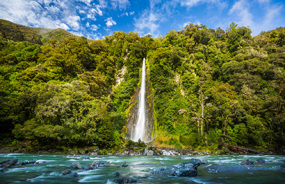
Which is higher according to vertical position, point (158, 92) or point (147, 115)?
point (158, 92)

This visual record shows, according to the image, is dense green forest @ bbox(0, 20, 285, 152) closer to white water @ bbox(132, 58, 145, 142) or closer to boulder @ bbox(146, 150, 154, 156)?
white water @ bbox(132, 58, 145, 142)

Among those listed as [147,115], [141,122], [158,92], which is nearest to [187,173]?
[141,122]

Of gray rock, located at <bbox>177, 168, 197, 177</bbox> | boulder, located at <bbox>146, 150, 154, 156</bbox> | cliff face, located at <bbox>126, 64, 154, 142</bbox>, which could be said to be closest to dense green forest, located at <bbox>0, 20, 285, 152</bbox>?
cliff face, located at <bbox>126, 64, 154, 142</bbox>

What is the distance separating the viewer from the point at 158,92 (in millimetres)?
27484

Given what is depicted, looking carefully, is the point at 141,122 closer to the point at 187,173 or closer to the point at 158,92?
the point at 158,92

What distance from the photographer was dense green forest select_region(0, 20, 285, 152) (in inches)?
695

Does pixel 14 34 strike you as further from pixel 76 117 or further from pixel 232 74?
pixel 232 74

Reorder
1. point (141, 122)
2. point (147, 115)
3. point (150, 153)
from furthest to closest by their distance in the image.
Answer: point (147, 115)
point (141, 122)
point (150, 153)

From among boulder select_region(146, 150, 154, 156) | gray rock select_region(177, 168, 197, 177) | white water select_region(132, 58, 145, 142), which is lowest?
boulder select_region(146, 150, 154, 156)

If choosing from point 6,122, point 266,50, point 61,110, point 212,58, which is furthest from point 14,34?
point 266,50

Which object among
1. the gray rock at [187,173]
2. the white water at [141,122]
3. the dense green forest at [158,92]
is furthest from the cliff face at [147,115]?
the gray rock at [187,173]

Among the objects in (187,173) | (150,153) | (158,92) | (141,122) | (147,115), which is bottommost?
(150,153)

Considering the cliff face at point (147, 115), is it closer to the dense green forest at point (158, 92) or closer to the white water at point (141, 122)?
the white water at point (141, 122)

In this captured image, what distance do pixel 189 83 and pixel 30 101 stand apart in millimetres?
25575
